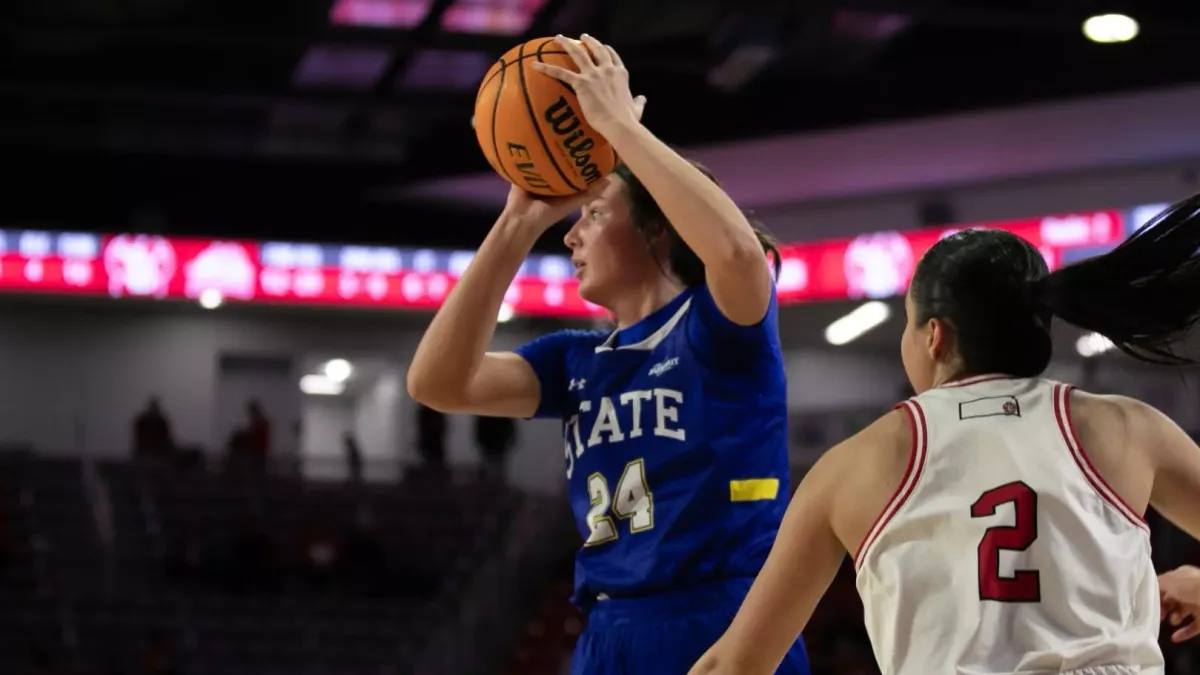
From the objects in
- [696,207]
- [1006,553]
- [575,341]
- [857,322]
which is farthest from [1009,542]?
[857,322]

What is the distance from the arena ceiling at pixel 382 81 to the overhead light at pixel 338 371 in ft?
20.3

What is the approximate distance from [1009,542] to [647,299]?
1394mm

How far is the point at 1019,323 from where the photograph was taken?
2408mm

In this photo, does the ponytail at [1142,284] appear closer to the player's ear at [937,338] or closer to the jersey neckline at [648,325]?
the player's ear at [937,338]

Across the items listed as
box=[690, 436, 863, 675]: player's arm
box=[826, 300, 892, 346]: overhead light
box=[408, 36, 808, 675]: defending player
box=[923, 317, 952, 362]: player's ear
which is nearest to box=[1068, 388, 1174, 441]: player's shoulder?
box=[923, 317, 952, 362]: player's ear

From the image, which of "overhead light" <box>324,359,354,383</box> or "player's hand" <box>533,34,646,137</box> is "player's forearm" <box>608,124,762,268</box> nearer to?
"player's hand" <box>533,34,646,137</box>

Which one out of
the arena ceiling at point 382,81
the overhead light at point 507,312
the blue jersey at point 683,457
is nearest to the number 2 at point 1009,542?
the blue jersey at point 683,457

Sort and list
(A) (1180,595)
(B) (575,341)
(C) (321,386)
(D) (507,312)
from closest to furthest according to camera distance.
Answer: (A) (1180,595)
(B) (575,341)
(D) (507,312)
(C) (321,386)

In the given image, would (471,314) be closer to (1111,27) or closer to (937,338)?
(937,338)

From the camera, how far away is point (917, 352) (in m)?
2.50

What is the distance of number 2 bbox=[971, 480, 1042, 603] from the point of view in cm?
223

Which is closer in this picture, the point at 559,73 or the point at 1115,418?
the point at 1115,418

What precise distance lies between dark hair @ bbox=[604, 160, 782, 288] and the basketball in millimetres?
98

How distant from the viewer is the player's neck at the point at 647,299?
3482 mm
